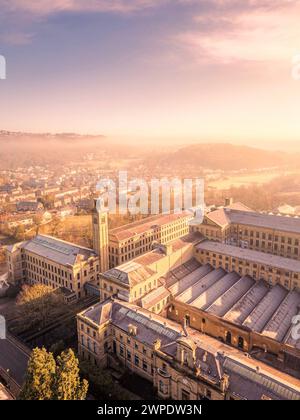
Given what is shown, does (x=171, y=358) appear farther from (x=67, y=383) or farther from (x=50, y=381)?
(x=50, y=381)

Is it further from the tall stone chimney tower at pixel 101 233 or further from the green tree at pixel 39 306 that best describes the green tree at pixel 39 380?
the tall stone chimney tower at pixel 101 233

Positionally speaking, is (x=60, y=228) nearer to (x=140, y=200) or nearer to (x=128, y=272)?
(x=140, y=200)

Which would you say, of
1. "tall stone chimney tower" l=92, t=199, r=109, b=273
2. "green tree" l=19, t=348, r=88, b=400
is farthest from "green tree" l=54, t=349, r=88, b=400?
"tall stone chimney tower" l=92, t=199, r=109, b=273

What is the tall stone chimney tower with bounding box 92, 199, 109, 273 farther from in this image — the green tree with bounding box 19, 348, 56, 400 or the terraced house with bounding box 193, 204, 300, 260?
the green tree with bounding box 19, 348, 56, 400

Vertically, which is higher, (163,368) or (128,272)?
(128,272)
